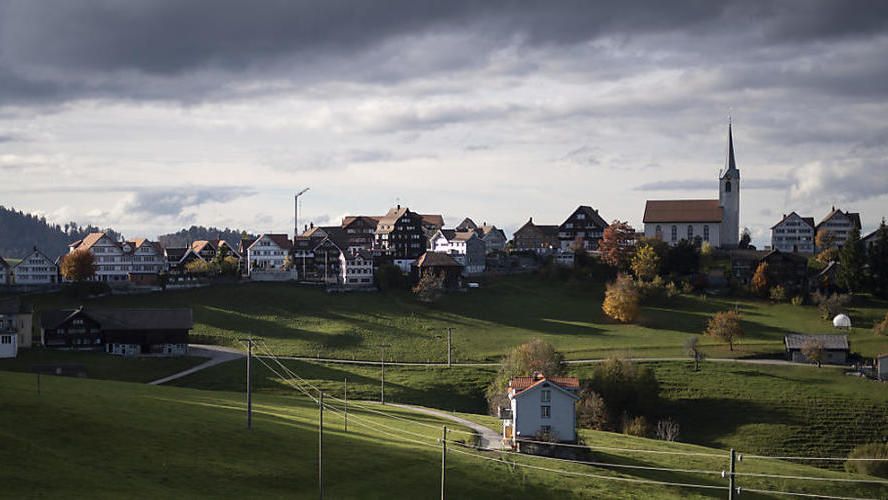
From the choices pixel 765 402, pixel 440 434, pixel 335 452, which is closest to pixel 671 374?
pixel 765 402

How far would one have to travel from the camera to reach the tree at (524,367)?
7299cm

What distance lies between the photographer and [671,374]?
3142 inches

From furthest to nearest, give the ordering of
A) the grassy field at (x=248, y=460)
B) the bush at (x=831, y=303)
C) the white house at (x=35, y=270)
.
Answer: the white house at (x=35, y=270) → the bush at (x=831, y=303) → the grassy field at (x=248, y=460)

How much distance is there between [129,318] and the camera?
297ft

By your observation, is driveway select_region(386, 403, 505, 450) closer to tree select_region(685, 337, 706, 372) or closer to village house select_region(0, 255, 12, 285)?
tree select_region(685, 337, 706, 372)

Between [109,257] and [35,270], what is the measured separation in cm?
1121

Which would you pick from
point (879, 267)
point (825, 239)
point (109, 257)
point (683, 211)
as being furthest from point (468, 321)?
point (825, 239)

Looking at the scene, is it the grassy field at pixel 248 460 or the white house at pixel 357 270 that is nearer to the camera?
the grassy field at pixel 248 460

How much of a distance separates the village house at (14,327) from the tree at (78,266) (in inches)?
1093

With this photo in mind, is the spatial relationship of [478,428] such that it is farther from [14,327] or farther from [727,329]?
[14,327]

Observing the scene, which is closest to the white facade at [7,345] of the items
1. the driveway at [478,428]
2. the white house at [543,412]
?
the driveway at [478,428]

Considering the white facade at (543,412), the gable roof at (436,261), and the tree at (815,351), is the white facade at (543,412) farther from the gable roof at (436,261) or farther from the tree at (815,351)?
the gable roof at (436,261)

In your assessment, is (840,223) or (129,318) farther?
(840,223)

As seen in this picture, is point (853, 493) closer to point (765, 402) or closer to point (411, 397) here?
point (765, 402)
